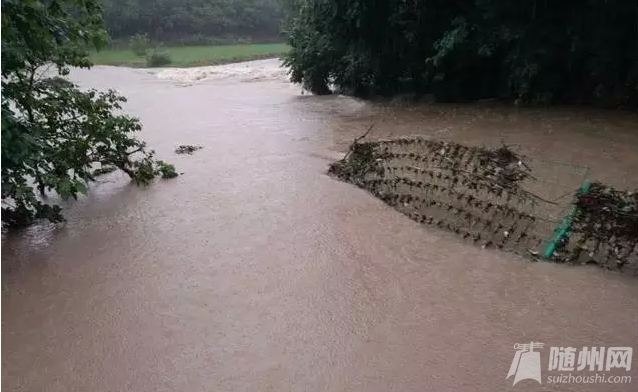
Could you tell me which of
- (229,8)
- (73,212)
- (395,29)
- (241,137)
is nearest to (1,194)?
(73,212)

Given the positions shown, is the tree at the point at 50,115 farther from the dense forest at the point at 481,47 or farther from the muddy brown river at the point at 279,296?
the dense forest at the point at 481,47

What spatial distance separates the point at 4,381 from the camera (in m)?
3.32

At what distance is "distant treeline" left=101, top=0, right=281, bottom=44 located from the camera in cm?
3344

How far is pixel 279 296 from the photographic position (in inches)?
165

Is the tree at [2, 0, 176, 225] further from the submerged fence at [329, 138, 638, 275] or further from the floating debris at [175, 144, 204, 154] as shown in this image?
the submerged fence at [329, 138, 638, 275]

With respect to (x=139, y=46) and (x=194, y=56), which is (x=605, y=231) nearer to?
(x=194, y=56)

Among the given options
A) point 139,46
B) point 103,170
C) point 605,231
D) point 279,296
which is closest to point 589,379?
point 605,231

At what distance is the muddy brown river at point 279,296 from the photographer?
10.9 feet

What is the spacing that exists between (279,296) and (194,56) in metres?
25.4

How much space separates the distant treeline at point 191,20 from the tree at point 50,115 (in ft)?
94.1

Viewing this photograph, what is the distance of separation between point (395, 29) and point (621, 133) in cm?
517

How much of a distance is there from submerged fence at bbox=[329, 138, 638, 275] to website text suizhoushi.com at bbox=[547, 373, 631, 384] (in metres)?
1.39

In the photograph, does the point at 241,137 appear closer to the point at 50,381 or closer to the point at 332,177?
the point at 332,177

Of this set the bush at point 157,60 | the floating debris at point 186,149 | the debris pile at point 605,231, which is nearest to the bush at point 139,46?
the bush at point 157,60
